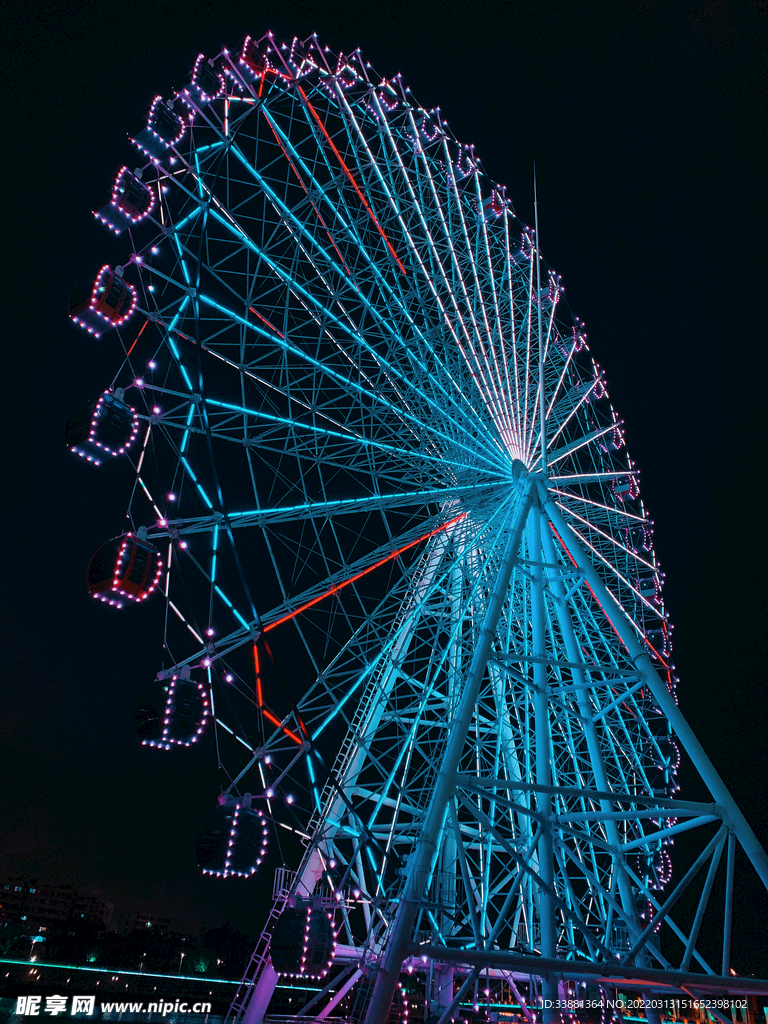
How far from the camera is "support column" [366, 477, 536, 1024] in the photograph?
26.5ft

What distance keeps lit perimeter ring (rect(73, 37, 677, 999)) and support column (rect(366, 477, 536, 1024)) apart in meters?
Result: 0.73

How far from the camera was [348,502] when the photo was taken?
1447 centimetres

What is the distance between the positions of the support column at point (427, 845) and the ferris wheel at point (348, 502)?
1.9 inches

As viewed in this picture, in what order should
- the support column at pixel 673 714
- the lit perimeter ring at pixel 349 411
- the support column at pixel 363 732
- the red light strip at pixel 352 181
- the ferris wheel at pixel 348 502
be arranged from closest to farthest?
the support column at pixel 673 714 < the ferris wheel at pixel 348 502 < the lit perimeter ring at pixel 349 411 < the red light strip at pixel 352 181 < the support column at pixel 363 732

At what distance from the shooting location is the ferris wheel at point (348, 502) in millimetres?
10781

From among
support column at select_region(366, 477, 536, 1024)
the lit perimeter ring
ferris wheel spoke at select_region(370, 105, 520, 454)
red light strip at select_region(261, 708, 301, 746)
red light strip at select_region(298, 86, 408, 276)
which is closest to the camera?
support column at select_region(366, 477, 536, 1024)

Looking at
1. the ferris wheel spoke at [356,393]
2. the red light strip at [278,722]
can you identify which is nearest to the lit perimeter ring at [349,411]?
the ferris wheel spoke at [356,393]

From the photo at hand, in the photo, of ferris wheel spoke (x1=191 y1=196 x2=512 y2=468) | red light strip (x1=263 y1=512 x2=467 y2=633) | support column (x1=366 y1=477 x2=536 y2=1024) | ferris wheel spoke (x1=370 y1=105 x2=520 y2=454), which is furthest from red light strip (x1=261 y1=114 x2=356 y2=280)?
support column (x1=366 y1=477 x2=536 y2=1024)

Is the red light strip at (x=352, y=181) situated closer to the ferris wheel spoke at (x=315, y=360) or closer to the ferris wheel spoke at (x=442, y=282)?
the ferris wheel spoke at (x=442, y=282)

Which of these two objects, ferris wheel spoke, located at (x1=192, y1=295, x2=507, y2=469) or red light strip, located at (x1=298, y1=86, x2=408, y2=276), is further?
red light strip, located at (x1=298, y1=86, x2=408, y2=276)

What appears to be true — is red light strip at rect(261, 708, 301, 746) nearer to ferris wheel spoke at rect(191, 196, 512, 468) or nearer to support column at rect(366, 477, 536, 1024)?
support column at rect(366, 477, 536, 1024)

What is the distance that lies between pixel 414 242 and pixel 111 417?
734cm

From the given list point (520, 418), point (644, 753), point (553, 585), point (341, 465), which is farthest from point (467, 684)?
point (644, 753)

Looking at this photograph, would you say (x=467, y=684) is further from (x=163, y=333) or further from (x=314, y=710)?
(x=163, y=333)
